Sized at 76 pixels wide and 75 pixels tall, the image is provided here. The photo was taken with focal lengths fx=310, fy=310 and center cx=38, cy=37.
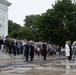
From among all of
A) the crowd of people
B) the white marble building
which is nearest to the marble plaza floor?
the crowd of people

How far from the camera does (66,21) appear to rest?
5212 centimetres

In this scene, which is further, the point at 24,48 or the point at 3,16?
the point at 3,16

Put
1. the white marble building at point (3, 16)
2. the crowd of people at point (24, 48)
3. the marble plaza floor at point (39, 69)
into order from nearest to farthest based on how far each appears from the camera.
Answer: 1. the marble plaza floor at point (39, 69)
2. the crowd of people at point (24, 48)
3. the white marble building at point (3, 16)

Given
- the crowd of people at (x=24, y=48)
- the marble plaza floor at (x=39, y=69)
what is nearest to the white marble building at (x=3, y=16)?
the crowd of people at (x=24, y=48)

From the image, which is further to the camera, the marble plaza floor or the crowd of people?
the crowd of people

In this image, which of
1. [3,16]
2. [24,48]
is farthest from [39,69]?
[3,16]

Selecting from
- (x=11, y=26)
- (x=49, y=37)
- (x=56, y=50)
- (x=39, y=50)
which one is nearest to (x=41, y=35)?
(x=49, y=37)

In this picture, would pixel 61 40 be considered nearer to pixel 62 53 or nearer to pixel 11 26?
pixel 62 53

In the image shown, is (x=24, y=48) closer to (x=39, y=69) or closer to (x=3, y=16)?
(x=39, y=69)

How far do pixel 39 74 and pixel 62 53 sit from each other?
111 feet

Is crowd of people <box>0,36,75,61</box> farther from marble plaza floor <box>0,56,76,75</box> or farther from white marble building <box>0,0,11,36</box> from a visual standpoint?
white marble building <box>0,0,11,36</box>

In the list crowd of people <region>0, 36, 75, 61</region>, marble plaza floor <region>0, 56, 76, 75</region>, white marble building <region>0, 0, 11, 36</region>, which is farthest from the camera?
white marble building <region>0, 0, 11, 36</region>

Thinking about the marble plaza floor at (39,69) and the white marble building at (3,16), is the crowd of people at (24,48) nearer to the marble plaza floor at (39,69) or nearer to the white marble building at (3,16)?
the marble plaza floor at (39,69)

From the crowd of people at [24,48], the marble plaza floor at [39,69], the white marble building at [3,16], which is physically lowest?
the marble plaza floor at [39,69]
